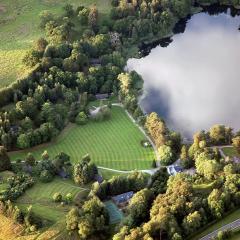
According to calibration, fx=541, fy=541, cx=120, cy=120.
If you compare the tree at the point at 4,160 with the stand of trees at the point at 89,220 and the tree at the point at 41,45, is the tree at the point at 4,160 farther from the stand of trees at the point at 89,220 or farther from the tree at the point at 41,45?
the tree at the point at 41,45

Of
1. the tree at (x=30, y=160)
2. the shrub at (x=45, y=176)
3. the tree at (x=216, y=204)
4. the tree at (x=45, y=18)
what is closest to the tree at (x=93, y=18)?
the tree at (x=45, y=18)

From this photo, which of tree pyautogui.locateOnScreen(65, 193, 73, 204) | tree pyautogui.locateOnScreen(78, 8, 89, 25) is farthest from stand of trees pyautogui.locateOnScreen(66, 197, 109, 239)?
tree pyautogui.locateOnScreen(78, 8, 89, 25)

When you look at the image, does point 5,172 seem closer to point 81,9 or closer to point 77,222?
point 77,222

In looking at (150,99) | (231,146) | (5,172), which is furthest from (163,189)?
(150,99)

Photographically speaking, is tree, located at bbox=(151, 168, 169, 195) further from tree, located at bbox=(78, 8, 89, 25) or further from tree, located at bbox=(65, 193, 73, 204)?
tree, located at bbox=(78, 8, 89, 25)

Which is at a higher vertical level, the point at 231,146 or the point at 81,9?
the point at 81,9

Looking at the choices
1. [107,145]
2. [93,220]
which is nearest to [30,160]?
[107,145]

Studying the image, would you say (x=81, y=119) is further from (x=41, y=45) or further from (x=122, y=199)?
(x=122, y=199)
